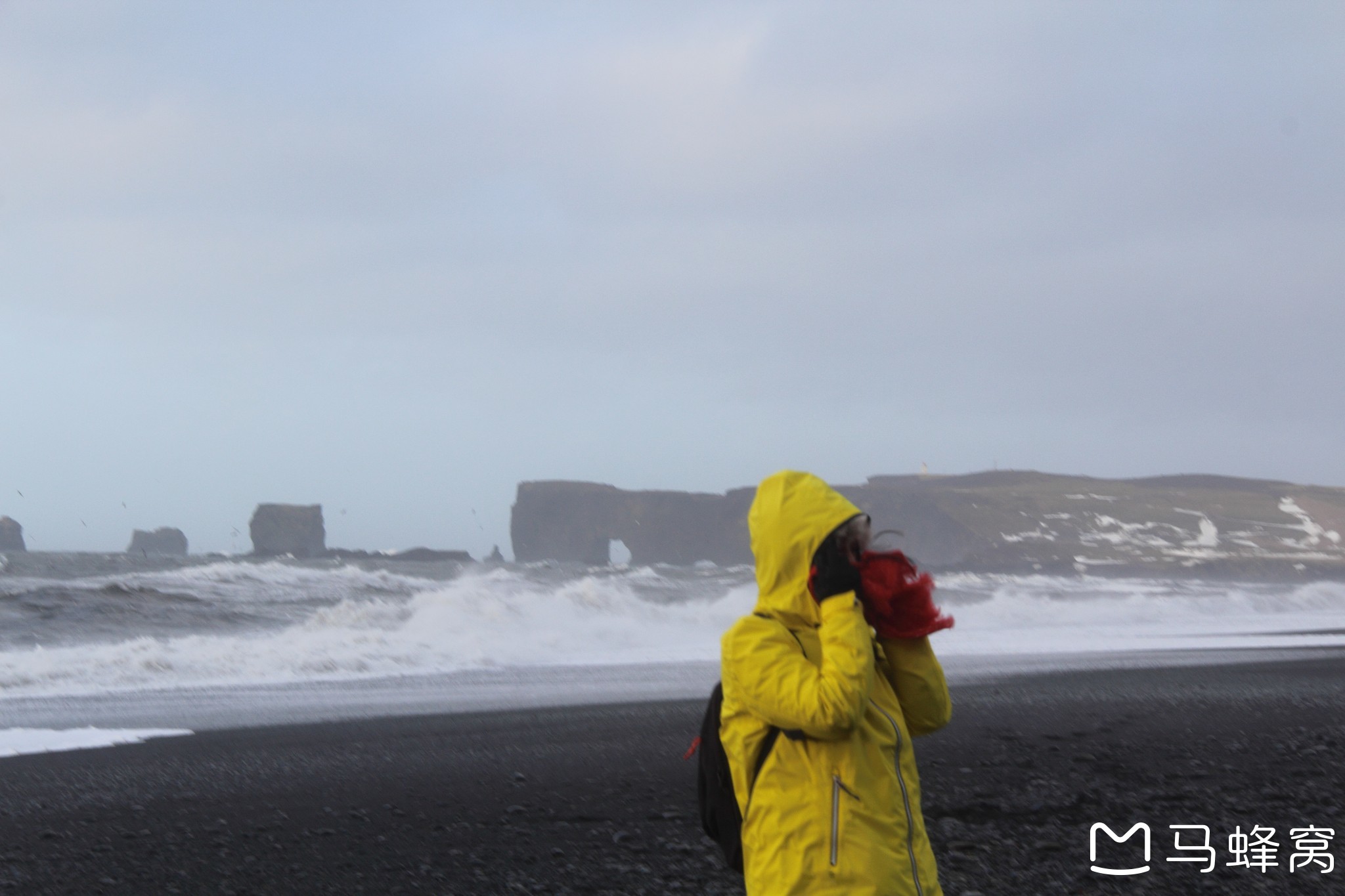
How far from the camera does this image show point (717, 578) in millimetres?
49250

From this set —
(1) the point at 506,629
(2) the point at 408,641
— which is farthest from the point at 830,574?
(1) the point at 506,629

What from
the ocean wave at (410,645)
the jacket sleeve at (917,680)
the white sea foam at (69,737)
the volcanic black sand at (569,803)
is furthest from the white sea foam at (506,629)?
the jacket sleeve at (917,680)

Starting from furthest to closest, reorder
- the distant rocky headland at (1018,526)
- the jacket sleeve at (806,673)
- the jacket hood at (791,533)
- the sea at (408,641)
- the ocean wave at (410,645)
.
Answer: the distant rocky headland at (1018,526) < the ocean wave at (410,645) < the sea at (408,641) < the jacket hood at (791,533) < the jacket sleeve at (806,673)

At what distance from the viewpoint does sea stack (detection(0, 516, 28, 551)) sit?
8300 centimetres

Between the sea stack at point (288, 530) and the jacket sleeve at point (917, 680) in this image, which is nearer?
the jacket sleeve at point (917, 680)

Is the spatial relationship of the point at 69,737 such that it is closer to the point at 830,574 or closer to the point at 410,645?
the point at 410,645

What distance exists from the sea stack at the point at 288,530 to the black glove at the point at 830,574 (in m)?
91.1

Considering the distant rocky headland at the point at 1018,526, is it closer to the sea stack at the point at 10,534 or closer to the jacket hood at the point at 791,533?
the sea stack at the point at 10,534

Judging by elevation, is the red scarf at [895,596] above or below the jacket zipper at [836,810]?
above

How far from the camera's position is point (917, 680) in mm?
2643

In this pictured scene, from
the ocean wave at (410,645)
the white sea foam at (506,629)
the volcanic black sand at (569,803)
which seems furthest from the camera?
the white sea foam at (506,629)

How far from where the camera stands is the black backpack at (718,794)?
8.67 feet

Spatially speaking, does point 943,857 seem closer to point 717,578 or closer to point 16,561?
point 717,578

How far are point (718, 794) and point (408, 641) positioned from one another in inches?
635
